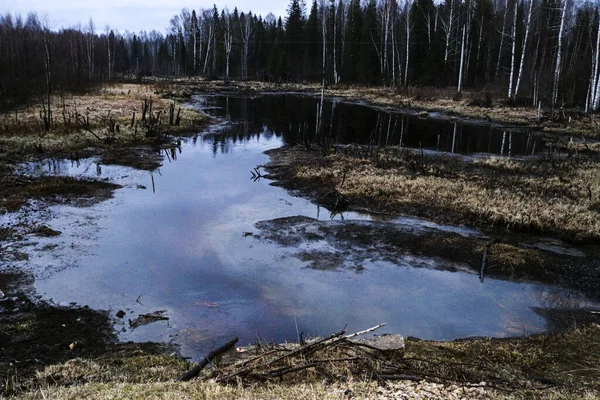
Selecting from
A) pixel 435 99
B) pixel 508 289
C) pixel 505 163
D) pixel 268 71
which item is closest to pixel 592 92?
pixel 435 99

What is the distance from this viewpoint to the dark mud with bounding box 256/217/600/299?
9.30 meters

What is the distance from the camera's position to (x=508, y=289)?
28.5 ft

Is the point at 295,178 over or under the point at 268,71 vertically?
under

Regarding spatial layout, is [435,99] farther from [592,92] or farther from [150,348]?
[150,348]

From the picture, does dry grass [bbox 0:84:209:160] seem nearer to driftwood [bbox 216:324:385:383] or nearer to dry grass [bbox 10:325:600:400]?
dry grass [bbox 10:325:600:400]

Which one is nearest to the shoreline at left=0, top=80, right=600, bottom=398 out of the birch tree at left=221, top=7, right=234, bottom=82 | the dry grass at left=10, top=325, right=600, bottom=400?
the dry grass at left=10, top=325, right=600, bottom=400

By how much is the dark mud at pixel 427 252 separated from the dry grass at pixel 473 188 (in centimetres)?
108

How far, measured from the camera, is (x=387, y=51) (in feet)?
192

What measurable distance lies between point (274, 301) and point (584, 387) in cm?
460

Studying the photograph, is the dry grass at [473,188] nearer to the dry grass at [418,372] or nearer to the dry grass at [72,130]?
the dry grass at [418,372]

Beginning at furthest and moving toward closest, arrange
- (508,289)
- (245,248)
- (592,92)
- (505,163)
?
(592,92), (505,163), (245,248), (508,289)

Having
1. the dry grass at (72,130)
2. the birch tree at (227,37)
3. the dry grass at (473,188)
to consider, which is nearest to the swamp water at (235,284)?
the dry grass at (473,188)

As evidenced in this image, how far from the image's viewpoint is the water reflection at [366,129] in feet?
76.9

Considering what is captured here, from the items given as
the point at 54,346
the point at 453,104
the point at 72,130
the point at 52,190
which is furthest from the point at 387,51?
the point at 54,346
